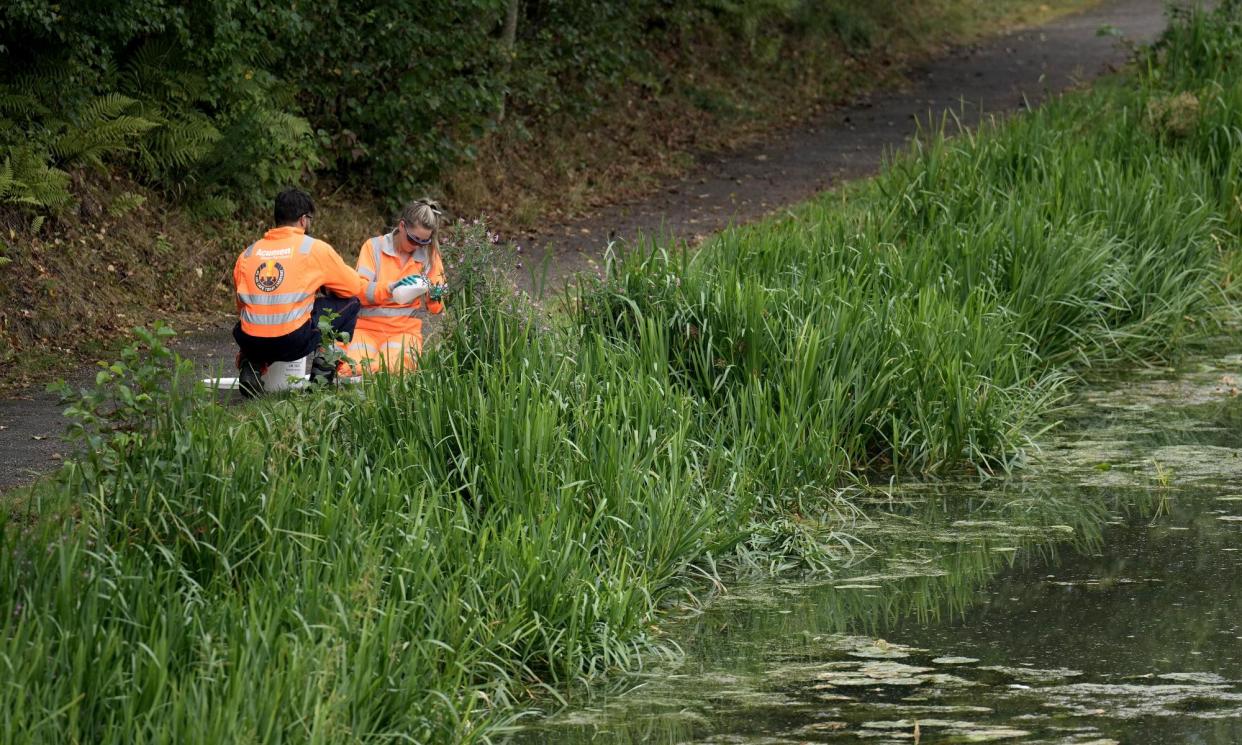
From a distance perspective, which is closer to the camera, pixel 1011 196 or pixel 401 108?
pixel 1011 196

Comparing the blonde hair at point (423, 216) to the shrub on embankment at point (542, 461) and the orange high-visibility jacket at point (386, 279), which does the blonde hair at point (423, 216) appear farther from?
the shrub on embankment at point (542, 461)

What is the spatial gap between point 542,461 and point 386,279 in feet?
8.34

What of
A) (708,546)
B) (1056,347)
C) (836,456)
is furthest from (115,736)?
(1056,347)

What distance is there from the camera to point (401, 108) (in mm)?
13219

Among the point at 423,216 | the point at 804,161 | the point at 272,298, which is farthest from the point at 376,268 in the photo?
the point at 804,161

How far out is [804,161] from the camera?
1677 cm

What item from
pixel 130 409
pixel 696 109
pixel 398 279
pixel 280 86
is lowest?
pixel 696 109

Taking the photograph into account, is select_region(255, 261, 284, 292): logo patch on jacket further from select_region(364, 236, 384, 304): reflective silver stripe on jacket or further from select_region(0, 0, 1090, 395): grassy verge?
select_region(0, 0, 1090, 395): grassy verge

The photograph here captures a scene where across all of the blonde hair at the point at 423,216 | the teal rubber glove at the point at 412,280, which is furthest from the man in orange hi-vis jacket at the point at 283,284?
the blonde hair at the point at 423,216

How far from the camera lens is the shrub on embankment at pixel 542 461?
4.75 meters

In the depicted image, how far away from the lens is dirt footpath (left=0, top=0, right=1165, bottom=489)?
903cm

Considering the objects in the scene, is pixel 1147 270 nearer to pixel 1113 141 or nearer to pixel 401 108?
pixel 1113 141

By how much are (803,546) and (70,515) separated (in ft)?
10.5

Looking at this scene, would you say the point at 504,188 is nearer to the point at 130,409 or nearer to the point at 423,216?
the point at 423,216
